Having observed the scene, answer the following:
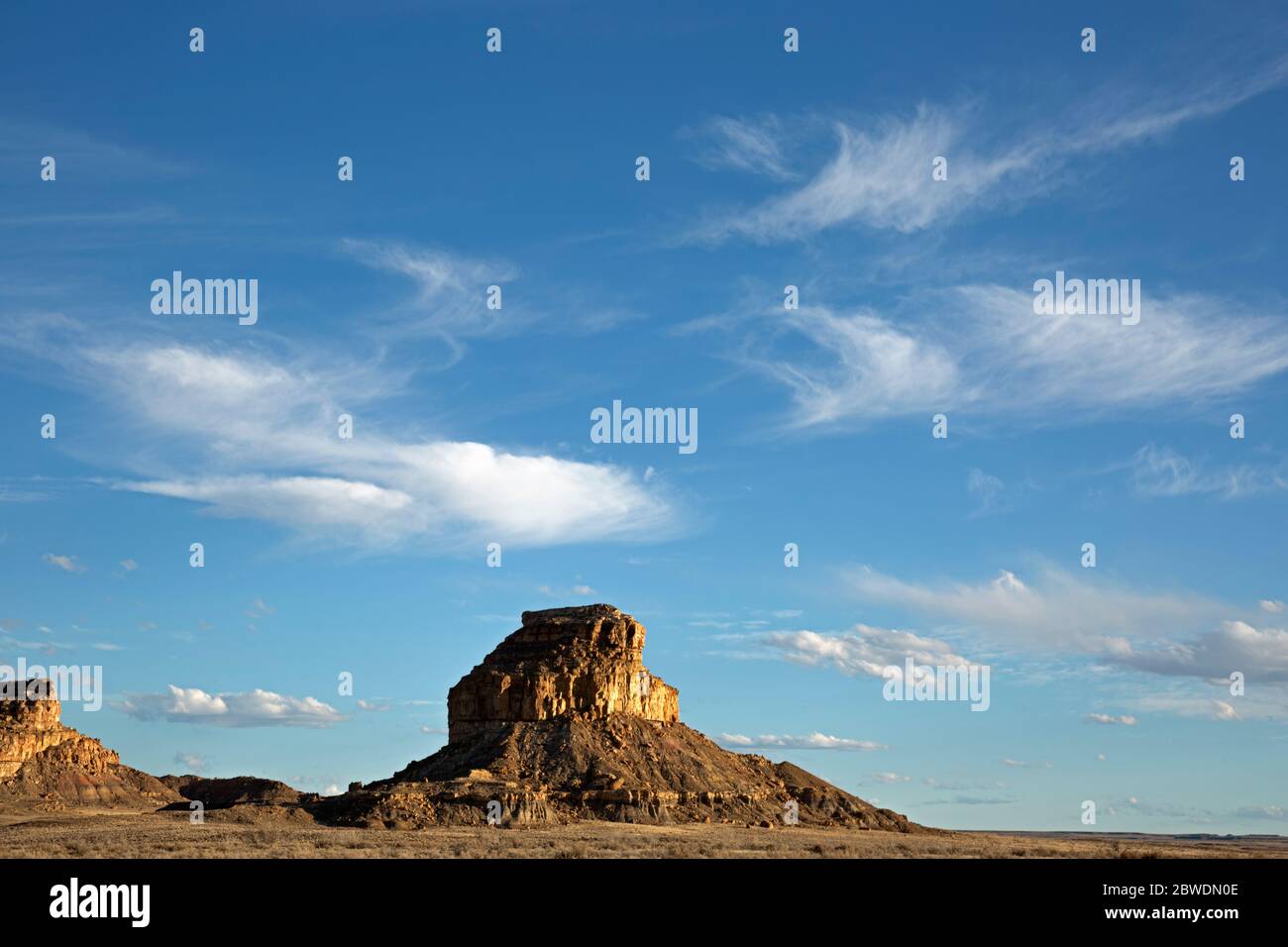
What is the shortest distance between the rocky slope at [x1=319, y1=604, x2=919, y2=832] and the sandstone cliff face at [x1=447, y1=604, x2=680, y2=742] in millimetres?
144

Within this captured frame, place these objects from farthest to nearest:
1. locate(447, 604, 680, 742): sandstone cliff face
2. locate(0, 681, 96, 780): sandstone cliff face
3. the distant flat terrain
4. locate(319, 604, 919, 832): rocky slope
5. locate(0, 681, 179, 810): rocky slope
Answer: locate(0, 681, 96, 780): sandstone cliff face
locate(0, 681, 179, 810): rocky slope
locate(447, 604, 680, 742): sandstone cliff face
locate(319, 604, 919, 832): rocky slope
the distant flat terrain

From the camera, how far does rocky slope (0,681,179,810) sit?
177 meters

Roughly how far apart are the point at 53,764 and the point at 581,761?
316 ft

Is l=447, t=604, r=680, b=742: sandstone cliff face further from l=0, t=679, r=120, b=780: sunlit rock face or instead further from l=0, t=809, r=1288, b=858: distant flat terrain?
l=0, t=679, r=120, b=780: sunlit rock face

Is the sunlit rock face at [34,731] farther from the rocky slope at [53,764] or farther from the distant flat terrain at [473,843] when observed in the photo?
the distant flat terrain at [473,843]

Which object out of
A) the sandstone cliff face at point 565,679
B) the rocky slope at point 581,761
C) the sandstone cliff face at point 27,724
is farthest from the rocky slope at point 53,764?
the rocky slope at point 581,761

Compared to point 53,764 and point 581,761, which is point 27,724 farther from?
point 581,761

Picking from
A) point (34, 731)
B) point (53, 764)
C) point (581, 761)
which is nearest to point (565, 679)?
point (581, 761)

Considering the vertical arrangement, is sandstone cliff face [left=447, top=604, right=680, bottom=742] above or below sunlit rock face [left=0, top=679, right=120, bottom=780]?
above

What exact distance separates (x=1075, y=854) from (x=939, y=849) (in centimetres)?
892

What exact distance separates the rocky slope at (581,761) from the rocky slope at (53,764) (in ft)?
220

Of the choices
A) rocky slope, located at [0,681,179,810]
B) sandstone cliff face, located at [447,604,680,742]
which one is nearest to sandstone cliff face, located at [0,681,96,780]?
rocky slope, located at [0,681,179,810]
